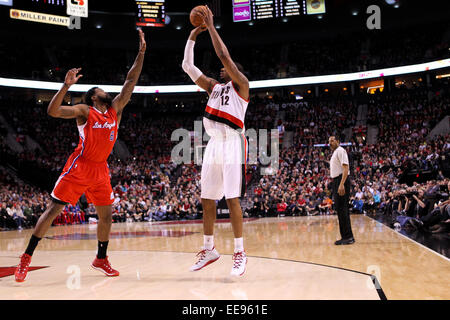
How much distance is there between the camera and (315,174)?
56.3 ft

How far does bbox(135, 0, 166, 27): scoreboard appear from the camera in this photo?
68.0 feet

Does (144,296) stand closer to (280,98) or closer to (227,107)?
A: (227,107)

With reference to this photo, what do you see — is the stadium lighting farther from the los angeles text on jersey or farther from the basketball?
the basketball

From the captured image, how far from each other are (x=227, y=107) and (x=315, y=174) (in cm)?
1414

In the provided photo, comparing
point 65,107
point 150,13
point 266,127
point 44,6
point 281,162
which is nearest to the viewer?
point 65,107

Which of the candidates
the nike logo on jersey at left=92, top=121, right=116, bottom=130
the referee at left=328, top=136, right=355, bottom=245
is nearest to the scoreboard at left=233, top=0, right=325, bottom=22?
the referee at left=328, top=136, right=355, bottom=245

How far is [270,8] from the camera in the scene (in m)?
21.7

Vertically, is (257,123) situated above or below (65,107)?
above

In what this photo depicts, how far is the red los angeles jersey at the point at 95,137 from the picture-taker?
3.60 m

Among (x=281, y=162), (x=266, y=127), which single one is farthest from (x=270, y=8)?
(x=281, y=162)

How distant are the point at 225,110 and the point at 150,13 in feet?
63.1

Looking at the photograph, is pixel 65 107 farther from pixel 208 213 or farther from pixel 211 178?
pixel 208 213

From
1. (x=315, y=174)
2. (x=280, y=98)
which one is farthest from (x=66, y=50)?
(x=315, y=174)

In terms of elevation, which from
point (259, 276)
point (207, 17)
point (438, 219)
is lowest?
point (438, 219)
